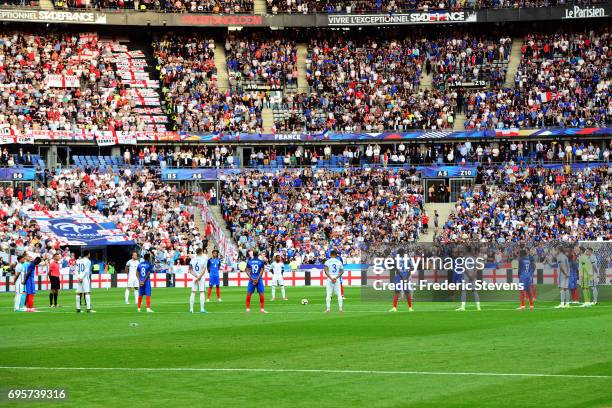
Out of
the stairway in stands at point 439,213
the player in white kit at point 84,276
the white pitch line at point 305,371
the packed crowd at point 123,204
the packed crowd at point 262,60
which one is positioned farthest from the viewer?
the packed crowd at point 262,60

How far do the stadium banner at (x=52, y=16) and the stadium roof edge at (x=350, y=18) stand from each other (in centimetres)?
9

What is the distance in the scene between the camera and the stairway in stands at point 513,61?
8225 cm

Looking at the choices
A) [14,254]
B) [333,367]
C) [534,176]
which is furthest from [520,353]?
[534,176]

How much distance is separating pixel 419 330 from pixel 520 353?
656 centimetres

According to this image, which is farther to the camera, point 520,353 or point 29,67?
point 29,67

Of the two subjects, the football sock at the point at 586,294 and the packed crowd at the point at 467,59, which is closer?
the football sock at the point at 586,294

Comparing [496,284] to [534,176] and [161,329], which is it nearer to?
[161,329]

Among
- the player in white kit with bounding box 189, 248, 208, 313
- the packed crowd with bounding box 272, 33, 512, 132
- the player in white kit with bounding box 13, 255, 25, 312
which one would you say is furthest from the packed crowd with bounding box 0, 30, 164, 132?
the player in white kit with bounding box 189, 248, 208, 313

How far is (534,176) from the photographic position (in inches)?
2931

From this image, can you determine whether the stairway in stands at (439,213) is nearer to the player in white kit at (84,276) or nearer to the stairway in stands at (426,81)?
the stairway in stands at (426,81)

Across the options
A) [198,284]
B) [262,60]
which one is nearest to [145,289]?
[198,284]

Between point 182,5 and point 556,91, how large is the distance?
29320 millimetres

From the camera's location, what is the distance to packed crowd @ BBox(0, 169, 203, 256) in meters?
67.4

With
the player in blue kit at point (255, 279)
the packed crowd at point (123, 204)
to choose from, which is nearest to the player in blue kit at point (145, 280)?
the player in blue kit at point (255, 279)
